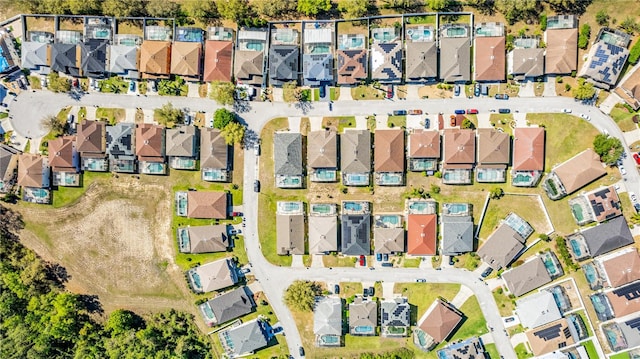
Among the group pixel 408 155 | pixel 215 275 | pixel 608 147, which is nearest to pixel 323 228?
pixel 408 155

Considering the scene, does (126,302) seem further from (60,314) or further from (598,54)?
(598,54)

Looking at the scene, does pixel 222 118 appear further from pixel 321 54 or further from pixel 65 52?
pixel 65 52

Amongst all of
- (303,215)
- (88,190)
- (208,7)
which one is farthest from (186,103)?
(303,215)

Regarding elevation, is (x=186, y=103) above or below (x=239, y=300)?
above

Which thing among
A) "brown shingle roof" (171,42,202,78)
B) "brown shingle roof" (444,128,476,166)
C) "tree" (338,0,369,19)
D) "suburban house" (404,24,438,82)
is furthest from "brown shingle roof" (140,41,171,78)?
"brown shingle roof" (444,128,476,166)

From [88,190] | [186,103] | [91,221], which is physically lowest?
[91,221]

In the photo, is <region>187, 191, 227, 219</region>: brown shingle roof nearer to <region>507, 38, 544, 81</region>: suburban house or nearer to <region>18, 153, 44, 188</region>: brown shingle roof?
<region>18, 153, 44, 188</region>: brown shingle roof
